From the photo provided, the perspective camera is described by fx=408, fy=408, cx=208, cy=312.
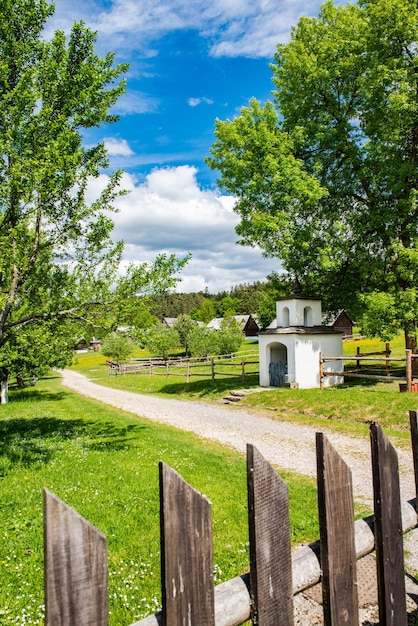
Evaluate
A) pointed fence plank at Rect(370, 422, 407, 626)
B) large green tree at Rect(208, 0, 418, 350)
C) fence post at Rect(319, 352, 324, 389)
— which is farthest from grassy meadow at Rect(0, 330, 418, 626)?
large green tree at Rect(208, 0, 418, 350)

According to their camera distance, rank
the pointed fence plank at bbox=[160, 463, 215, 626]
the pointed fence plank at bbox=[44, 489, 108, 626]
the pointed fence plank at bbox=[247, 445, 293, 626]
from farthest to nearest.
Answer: the pointed fence plank at bbox=[247, 445, 293, 626], the pointed fence plank at bbox=[160, 463, 215, 626], the pointed fence plank at bbox=[44, 489, 108, 626]

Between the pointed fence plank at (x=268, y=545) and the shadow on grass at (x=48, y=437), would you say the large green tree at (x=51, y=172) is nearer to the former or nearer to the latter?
the shadow on grass at (x=48, y=437)

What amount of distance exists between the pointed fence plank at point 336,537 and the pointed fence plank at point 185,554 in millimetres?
554

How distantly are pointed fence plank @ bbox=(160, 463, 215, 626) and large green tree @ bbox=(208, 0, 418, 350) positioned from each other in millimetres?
18137

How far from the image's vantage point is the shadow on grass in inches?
363

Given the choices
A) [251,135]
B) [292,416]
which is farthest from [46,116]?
[251,135]

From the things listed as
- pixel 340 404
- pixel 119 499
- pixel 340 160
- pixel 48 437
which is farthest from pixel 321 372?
pixel 119 499

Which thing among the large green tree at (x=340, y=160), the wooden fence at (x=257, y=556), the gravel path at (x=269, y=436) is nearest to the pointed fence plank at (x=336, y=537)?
the wooden fence at (x=257, y=556)

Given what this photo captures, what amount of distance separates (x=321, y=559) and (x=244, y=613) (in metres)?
0.42

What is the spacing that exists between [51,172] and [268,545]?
321 inches

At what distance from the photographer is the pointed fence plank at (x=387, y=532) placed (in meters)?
1.92

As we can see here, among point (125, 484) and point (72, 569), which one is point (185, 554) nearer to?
point (72, 569)

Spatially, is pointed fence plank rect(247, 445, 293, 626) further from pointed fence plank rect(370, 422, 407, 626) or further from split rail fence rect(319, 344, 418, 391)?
split rail fence rect(319, 344, 418, 391)

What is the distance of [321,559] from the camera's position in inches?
70.2
